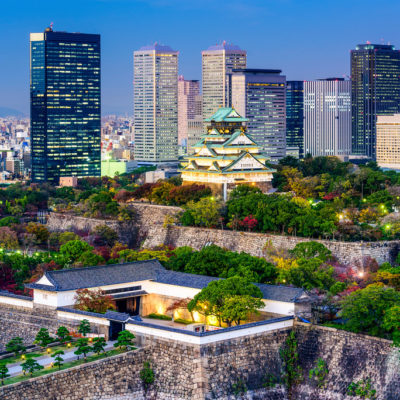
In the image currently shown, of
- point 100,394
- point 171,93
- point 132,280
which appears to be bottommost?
point 100,394

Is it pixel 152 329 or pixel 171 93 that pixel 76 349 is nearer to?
pixel 152 329

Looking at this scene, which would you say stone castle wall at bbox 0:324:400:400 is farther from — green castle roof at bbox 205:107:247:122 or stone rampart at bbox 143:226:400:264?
green castle roof at bbox 205:107:247:122

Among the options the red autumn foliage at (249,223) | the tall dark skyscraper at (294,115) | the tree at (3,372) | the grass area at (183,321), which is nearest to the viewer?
the tree at (3,372)

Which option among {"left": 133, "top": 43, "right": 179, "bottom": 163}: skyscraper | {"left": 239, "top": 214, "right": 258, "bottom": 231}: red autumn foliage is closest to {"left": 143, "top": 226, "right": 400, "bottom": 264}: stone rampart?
{"left": 239, "top": 214, "right": 258, "bottom": 231}: red autumn foliage

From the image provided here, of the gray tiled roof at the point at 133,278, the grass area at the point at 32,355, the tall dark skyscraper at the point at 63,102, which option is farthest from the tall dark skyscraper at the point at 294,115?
the grass area at the point at 32,355

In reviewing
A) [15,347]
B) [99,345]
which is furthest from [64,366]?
[15,347]

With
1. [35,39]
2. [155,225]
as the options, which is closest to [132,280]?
[155,225]

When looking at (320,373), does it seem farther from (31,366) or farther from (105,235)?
(105,235)

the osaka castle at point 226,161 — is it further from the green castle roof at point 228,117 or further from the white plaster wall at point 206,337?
the white plaster wall at point 206,337
